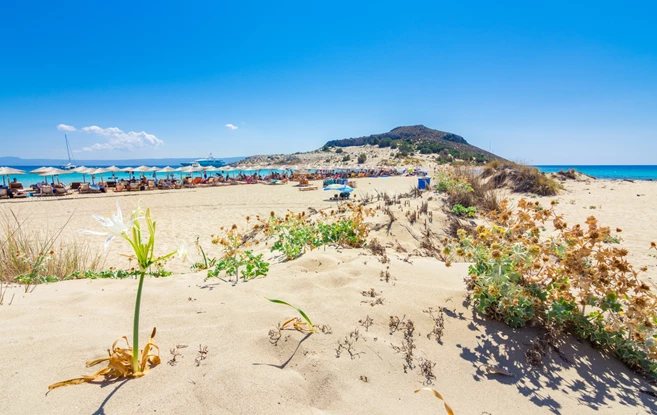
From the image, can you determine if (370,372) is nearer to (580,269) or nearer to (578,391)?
(578,391)

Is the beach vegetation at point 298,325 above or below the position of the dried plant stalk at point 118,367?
below

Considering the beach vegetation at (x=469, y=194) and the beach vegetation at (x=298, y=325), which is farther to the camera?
the beach vegetation at (x=469, y=194)

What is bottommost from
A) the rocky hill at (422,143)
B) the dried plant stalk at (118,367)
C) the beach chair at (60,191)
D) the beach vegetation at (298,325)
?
the beach chair at (60,191)

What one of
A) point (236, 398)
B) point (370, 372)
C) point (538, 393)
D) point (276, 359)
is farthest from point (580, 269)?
point (236, 398)

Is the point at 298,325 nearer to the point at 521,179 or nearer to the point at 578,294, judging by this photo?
the point at 578,294

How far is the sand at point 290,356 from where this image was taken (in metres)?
1.55

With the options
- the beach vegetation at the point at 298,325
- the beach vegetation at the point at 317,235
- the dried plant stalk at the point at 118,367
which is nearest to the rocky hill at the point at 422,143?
the beach vegetation at the point at 317,235

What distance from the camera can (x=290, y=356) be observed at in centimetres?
191

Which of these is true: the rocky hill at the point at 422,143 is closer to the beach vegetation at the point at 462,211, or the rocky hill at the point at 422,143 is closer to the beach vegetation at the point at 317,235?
the beach vegetation at the point at 462,211

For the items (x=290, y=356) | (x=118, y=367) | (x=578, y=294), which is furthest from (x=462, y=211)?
(x=118, y=367)

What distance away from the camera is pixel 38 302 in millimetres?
2488

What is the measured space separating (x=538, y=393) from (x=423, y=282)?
1.27 m

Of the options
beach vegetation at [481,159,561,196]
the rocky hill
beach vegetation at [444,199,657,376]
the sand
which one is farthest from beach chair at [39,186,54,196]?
the rocky hill

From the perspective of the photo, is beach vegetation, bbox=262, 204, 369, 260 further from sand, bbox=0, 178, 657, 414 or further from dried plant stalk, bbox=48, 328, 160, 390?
dried plant stalk, bbox=48, 328, 160, 390
